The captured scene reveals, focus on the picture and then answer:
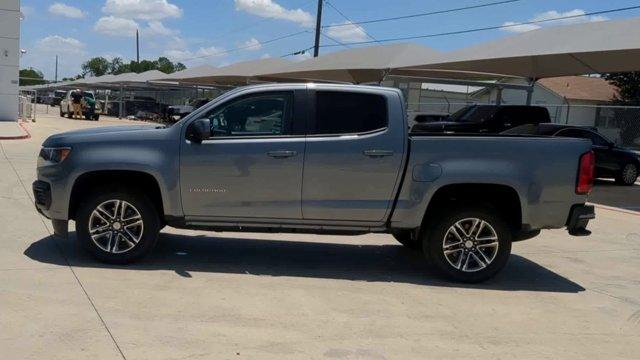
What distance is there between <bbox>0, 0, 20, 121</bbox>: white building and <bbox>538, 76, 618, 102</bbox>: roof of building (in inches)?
1219

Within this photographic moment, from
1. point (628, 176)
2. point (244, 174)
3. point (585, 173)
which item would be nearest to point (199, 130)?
point (244, 174)

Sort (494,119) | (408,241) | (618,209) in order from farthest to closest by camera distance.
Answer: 1. (494,119)
2. (618,209)
3. (408,241)

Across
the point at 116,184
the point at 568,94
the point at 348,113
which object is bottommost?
the point at 116,184

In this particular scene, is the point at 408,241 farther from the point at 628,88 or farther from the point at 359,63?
the point at 628,88

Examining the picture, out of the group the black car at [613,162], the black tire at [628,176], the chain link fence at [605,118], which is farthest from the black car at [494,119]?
the chain link fence at [605,118]

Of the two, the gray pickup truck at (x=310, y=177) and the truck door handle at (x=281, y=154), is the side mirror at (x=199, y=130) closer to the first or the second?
the gray pickup truck at (x=310, y=177)

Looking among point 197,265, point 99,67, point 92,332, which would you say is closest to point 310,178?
point 197,265

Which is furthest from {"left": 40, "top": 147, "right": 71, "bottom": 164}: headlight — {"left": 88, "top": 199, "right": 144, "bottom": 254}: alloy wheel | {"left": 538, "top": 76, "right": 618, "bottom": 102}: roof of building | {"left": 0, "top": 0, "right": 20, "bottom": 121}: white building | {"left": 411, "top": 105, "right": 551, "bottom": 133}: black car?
{"left": 538, "top": 76, "right": 618, "bottom": 102}: roof of building

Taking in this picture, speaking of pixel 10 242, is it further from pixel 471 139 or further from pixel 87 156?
pixel 471 139

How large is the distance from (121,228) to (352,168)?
7.96 feet

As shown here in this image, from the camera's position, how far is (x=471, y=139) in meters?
6.47

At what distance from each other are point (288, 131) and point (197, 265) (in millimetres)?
1730

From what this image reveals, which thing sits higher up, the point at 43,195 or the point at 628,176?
the point at 43,195

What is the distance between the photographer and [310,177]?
6430 millimetres
